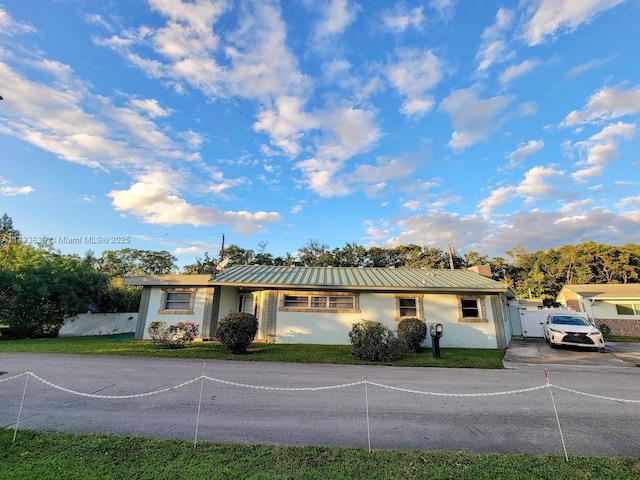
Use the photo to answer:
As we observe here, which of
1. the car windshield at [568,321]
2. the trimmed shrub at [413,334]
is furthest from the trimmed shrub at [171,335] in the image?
the car windshield at [568,321]

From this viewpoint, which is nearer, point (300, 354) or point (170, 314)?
point (300, 354)

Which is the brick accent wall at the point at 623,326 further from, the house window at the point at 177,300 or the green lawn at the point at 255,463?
the house window at the point at 177,300

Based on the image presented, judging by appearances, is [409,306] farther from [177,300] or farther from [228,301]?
[177,300]

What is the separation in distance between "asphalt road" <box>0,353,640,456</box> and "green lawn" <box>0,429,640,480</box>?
1.31 ft

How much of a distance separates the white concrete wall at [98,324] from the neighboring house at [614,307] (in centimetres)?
3134

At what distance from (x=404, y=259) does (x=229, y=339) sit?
34654 millimetres

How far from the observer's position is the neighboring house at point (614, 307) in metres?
20.6

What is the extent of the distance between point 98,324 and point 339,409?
19.5 m

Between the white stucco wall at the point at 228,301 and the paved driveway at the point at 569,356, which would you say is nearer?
the paved driveway at the point at 569,356

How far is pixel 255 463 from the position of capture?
3643mm

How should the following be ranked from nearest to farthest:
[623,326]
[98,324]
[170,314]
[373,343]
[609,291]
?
[373,343] → [170,314] → [98,324] → [623,326] → [609,291]

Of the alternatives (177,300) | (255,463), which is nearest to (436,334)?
(255,463)

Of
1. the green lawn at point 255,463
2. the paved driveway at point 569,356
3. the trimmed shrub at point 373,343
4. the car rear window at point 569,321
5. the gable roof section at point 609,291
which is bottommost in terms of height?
the green lawn at point 255,463

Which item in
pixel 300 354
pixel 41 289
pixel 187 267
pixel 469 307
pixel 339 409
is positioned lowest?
pixel 339 409
